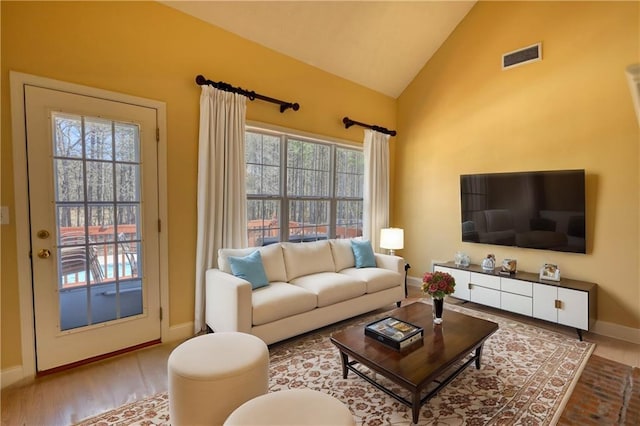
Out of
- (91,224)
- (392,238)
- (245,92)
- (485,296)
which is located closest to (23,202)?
(91,224)

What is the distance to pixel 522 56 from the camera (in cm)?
366

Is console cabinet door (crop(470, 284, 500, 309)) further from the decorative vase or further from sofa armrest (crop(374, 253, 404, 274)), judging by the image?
the decorative vase

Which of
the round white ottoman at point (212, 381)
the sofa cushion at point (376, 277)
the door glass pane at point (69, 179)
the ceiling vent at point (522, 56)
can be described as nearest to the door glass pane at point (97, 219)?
the door glass pane at point (69, 179)

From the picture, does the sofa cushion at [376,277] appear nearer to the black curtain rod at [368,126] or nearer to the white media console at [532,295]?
the white media console at [532,295]

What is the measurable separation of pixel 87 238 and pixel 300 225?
227cm

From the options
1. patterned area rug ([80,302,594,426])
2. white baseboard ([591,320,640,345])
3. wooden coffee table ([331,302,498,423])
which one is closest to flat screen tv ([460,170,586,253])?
white baseboard ([591,320,640,345])

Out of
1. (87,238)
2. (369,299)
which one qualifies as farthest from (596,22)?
(87,238)

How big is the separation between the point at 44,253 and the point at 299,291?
200cm

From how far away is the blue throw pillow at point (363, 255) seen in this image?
3.86 m

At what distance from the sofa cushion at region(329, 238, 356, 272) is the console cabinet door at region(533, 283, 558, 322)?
6.50 feet

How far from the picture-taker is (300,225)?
4066 millimetres

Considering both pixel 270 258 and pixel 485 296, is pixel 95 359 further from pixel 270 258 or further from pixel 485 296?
pixel 485 296

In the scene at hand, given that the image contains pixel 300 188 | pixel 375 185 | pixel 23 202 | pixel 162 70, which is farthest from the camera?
pixel 375 185

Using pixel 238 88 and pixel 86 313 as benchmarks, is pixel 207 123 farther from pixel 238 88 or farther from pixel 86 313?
pixel 86 313
